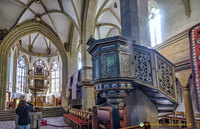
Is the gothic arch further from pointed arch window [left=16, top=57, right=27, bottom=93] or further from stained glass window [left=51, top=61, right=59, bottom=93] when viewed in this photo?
stained glass window [left=51, top=61, right=59, bottom=93]

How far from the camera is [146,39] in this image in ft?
13.7

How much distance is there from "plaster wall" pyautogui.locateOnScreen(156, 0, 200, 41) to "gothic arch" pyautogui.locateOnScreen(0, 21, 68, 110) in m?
9.21

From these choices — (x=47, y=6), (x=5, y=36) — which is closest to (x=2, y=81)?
(x=5, y=36)

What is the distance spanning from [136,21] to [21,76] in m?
19.2

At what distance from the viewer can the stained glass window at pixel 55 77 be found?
21469mm

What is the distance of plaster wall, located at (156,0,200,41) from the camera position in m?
7.36

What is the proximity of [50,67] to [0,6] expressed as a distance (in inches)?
409

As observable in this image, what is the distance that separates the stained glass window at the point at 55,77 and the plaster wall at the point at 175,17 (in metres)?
15.8

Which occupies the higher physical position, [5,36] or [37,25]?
[37,25]

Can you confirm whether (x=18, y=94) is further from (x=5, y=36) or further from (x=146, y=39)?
(x=146, y=39)

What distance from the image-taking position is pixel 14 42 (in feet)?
48.0

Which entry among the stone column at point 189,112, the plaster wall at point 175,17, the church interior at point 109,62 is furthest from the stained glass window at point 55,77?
the stone column at point 189,112

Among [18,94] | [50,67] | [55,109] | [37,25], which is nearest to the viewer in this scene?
[55,109]

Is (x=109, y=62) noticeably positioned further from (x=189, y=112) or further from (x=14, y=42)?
(x=14, y=42)
